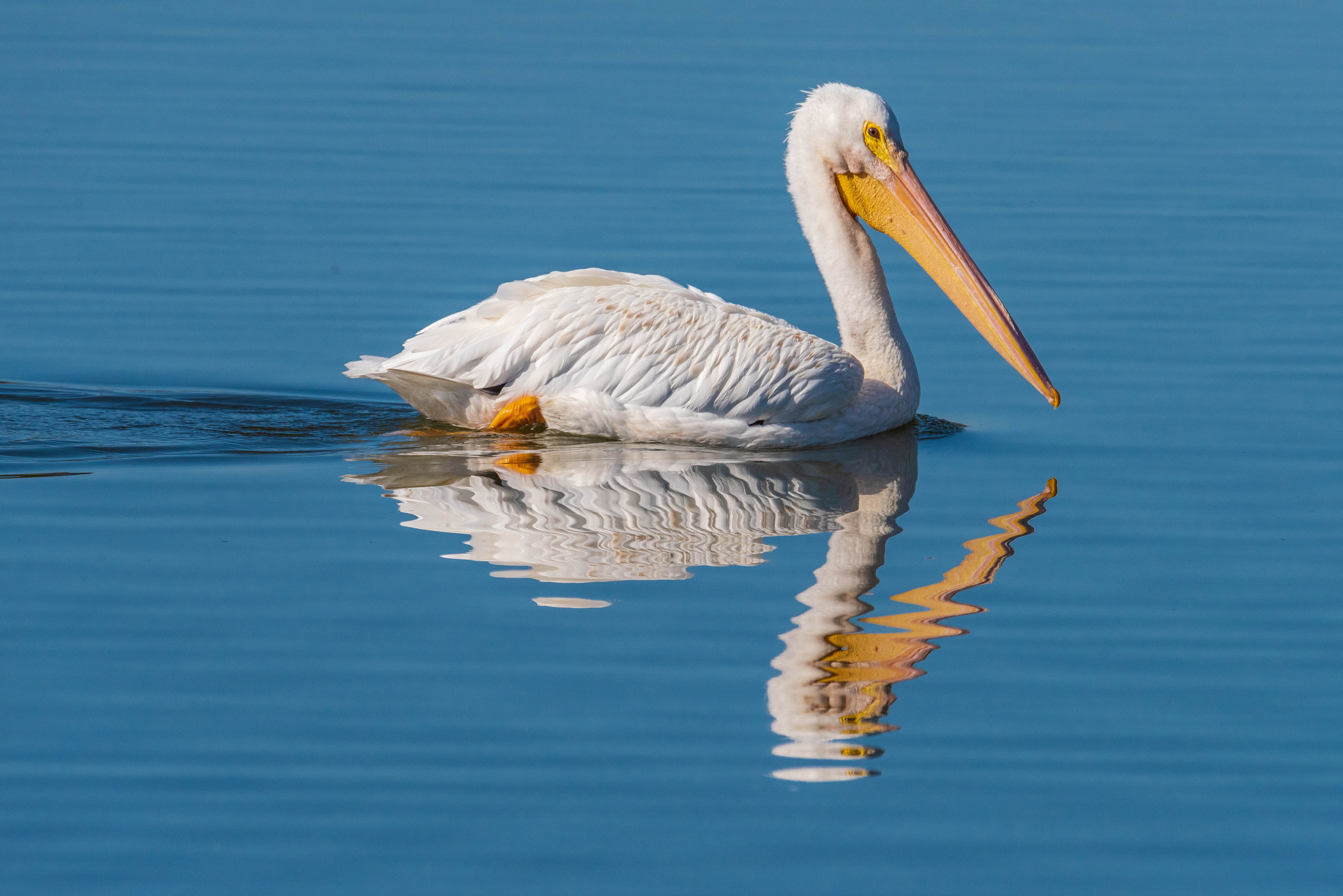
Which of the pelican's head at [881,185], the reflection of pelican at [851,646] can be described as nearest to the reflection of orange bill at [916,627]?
the reflection of pelican at [851,646]

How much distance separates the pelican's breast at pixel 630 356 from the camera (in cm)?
662

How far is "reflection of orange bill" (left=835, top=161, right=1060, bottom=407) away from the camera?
23.7 ft

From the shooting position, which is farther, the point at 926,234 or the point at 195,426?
the point at 926,234

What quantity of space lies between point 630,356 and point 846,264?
3.93 ft

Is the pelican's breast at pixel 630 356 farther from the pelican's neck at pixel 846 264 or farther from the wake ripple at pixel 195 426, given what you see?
the pelican's neck at pixel 846 264

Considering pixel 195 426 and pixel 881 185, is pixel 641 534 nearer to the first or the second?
pixel 195 426

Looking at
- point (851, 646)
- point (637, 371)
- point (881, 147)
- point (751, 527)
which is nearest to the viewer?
point (851, 646)

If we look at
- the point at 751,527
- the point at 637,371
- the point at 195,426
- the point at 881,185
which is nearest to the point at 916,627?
the point at 751,527

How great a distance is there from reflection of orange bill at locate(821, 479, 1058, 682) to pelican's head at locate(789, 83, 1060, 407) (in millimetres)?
1746

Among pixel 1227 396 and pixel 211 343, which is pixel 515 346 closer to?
pixel 211 343

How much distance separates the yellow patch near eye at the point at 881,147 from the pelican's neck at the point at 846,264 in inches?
8.2

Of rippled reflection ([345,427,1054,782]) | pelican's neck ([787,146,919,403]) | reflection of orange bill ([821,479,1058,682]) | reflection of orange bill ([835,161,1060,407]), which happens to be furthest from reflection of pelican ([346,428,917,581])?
reflection of orange bill ([835,161,1060,407])

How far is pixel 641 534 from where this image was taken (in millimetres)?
5488

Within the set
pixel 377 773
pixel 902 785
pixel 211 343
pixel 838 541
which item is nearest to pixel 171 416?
pixel 211 343
